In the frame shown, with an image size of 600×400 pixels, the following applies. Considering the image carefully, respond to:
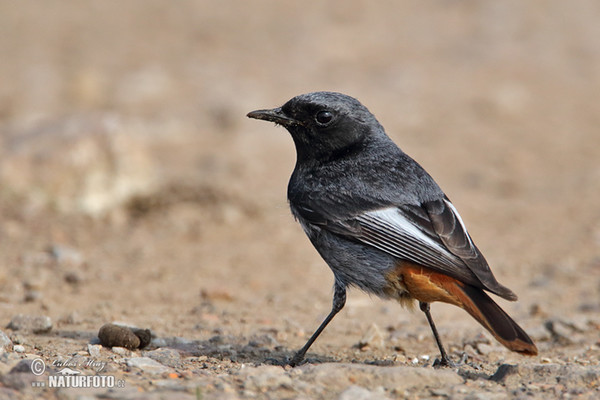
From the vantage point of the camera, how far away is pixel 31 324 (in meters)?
5.62

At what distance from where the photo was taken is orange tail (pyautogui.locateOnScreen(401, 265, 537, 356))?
4371 mm

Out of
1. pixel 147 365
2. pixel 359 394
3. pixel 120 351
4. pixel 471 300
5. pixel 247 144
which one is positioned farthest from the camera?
pixel 247 144

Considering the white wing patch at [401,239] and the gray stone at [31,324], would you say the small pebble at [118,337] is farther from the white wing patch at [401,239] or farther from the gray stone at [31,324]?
the white wing patch at [401,239]

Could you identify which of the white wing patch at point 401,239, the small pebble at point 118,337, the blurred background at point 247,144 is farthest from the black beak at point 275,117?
the small pebble at point 118,337

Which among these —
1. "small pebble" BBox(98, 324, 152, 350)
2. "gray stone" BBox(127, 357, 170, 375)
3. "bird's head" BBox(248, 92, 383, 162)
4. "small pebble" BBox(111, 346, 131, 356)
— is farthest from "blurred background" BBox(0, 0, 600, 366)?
"gray stone" BBox(127, 357, 170, 375)

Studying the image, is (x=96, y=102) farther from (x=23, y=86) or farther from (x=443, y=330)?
(x=443, y=330)

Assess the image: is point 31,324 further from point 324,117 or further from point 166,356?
point 324,117

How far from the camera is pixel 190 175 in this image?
1002cm

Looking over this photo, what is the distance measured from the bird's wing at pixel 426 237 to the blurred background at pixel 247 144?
98cm

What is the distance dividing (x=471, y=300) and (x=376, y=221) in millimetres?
870

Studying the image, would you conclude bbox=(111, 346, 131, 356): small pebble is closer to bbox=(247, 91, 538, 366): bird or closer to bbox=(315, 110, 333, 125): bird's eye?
bbox=(247, 91, 538, 366): bird

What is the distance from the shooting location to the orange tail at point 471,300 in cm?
437

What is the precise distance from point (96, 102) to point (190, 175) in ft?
10.8
